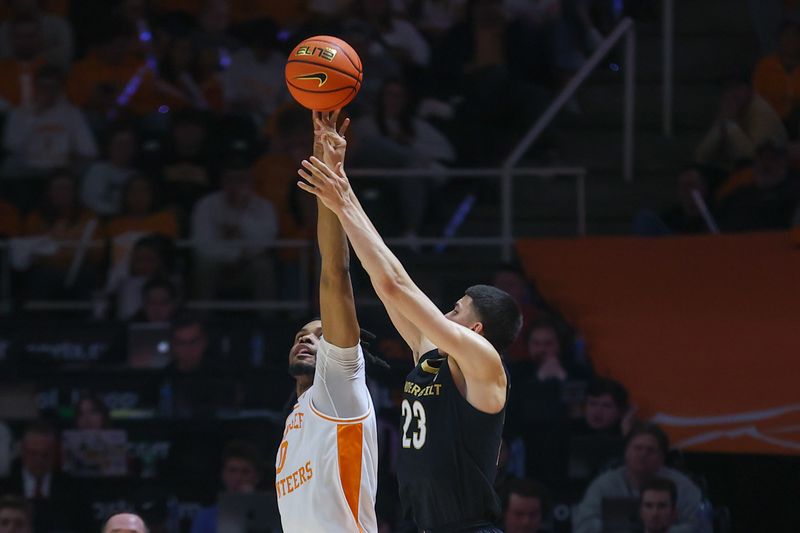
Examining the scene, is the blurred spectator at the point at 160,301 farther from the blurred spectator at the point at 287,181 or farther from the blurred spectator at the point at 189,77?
the blurred spectator at the point at 189,77

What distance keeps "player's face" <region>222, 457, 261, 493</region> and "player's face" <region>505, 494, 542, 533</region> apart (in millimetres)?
1634

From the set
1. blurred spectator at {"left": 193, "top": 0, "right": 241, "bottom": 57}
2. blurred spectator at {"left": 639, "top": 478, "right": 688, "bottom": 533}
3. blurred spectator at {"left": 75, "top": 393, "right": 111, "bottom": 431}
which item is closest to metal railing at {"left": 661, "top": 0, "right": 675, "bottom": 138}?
blurred spectator at {"left": 193, "top": 0, "right": 241, "bottom": 57}

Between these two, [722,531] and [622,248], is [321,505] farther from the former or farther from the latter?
[622,248]

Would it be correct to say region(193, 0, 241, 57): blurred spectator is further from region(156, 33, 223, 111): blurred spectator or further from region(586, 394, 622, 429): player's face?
region(586, 394, 622, 429): player's face

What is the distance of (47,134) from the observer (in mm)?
12875

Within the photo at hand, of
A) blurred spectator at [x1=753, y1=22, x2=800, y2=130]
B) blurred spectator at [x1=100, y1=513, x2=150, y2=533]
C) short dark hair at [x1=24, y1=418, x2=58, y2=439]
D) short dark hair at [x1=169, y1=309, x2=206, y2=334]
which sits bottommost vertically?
blurred spectator at [x1=100, y1=513, x2=150, y2=533]

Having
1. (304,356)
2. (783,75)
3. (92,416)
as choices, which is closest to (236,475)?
(92,416)

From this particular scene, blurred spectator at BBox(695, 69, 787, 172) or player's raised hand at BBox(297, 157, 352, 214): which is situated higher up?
blurred spectator at BBox(695, 69, 787, 172)

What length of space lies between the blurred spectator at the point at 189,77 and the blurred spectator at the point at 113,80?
16cm

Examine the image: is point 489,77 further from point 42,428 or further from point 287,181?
point 42,428

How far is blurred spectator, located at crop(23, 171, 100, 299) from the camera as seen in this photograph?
12.2 meters

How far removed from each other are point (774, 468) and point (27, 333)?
5497 mm

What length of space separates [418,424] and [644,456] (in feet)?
12.5

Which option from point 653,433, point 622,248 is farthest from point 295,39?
point 653,433
